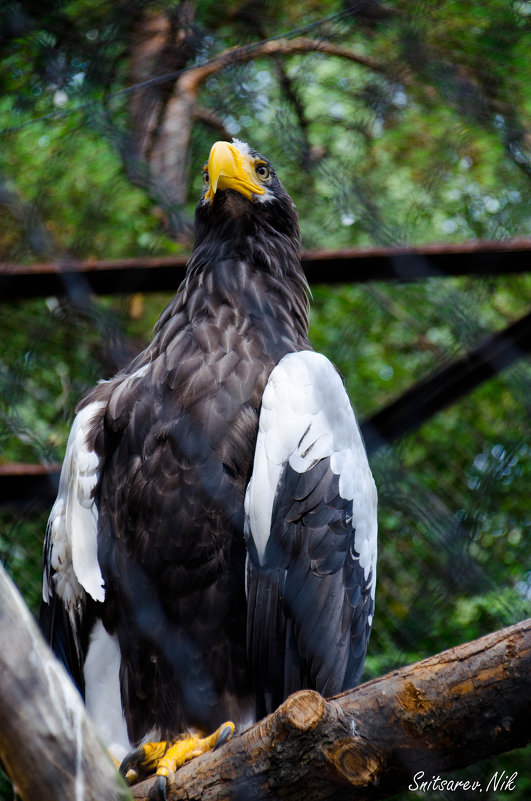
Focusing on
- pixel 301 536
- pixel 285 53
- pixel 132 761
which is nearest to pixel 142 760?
pixel 132 761

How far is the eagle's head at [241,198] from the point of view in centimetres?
202

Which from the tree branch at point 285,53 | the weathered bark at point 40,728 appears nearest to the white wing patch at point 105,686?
the weathered bark at point 40,728

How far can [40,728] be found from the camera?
80 cm

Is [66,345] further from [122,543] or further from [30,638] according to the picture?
[30,638]

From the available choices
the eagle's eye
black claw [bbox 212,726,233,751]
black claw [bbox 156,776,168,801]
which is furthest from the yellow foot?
the eagle's eye

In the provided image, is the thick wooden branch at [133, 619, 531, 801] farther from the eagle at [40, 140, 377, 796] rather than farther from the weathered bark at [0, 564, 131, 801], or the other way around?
the eagle at [40, 140, 377, 796]

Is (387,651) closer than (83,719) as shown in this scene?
No

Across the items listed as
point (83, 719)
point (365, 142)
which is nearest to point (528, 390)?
point (83, 719)

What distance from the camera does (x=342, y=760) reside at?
1.05 metres

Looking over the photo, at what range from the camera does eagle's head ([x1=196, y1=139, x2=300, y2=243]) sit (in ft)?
6.63

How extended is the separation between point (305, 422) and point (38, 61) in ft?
6.36

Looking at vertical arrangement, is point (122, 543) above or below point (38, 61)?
below

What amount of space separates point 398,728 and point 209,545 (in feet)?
2.20

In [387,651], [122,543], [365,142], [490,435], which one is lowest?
[387,651]
